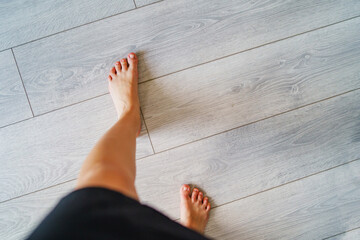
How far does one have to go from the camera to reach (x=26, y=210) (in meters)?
0.95

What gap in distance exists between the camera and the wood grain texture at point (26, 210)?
37.1 inches

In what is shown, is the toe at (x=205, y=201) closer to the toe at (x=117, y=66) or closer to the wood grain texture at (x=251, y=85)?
the wood grain texture at (x=251, y=85)

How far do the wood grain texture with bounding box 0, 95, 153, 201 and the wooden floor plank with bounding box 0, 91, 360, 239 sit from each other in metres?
0.23

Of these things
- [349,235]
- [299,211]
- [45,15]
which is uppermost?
[45,15]

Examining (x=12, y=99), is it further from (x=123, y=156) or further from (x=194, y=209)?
(x=194, y=209)

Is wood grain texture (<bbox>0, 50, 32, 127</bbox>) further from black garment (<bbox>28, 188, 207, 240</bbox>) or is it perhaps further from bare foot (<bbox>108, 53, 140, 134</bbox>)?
black garment (<bbox>28, 188, 207, 240</bbox>)

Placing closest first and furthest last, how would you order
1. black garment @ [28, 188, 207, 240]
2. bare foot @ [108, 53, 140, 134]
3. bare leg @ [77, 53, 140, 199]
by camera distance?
black garment @ [28, 188, 207, 240] < bare leg @ [77, 53, 140, 199] < bare foot @ [108, 53, 140, 134]

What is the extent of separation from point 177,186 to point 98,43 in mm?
609

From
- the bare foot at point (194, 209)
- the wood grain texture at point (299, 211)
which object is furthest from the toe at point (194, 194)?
the wood grain texture at point (299, 211)

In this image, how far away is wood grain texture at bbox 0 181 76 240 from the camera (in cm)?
Answer: 94

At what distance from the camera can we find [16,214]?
3.11ft

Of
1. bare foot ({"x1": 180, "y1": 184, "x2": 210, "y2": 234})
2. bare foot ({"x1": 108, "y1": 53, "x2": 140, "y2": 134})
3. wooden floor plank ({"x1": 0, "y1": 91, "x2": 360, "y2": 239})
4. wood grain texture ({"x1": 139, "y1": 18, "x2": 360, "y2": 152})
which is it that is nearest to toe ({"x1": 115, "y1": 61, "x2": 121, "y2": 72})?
bare foot ({"x1": 108, "y1": 53, "x2": 140, "y2": 134})

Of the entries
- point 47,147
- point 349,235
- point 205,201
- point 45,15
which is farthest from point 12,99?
point 349,235

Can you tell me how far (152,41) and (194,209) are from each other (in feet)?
2.10
